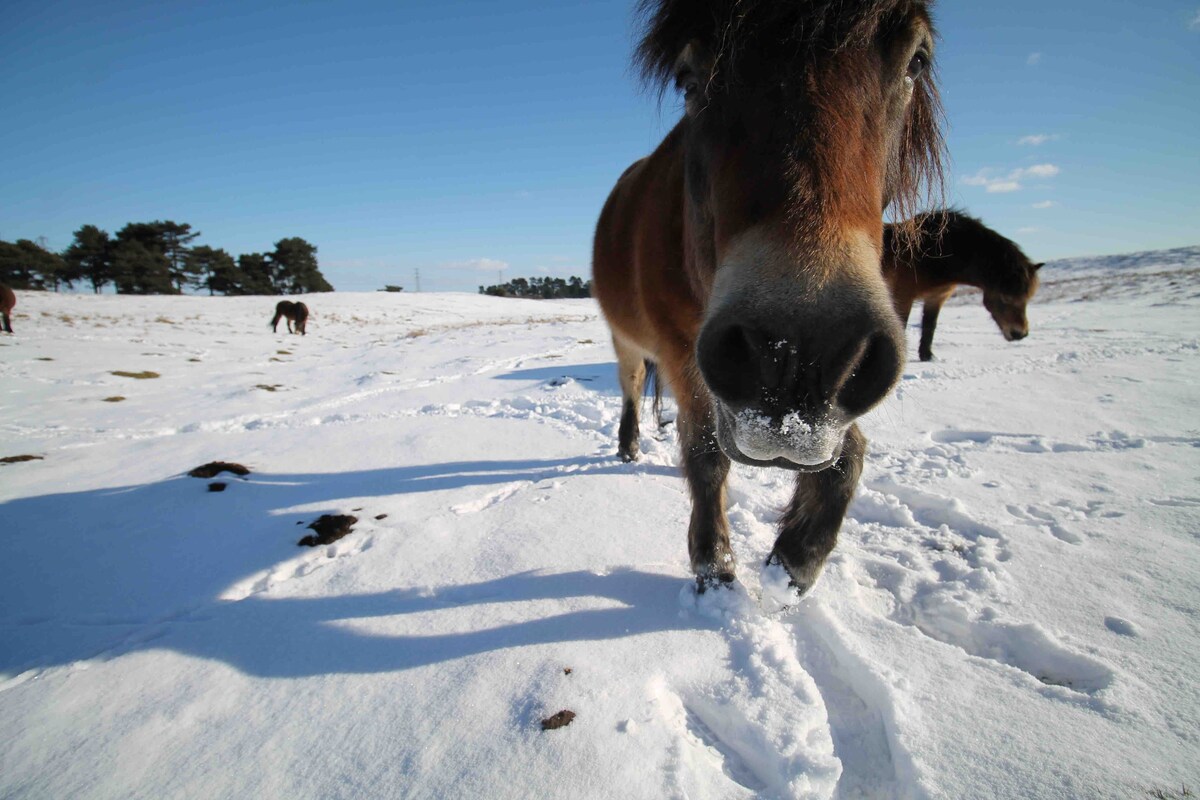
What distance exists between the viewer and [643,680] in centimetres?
143

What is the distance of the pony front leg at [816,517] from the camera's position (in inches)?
73.0

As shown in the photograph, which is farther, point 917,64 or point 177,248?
point 177,248

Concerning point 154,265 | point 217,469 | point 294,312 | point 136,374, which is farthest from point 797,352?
point 154,265

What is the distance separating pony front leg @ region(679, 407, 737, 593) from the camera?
1856 millimetres

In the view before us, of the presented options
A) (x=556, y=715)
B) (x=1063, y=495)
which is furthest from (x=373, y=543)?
(x=1063, y=495)

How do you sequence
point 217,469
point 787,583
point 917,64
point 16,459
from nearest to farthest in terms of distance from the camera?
point 917,64 → point 787,583 → point 217,469 → point 16,459

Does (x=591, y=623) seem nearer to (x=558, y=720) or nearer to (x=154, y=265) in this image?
(x=558, y=720)

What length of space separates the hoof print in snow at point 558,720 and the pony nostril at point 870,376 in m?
1.08

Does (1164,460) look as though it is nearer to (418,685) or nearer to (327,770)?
(418,685)

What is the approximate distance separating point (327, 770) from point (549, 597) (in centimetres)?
85

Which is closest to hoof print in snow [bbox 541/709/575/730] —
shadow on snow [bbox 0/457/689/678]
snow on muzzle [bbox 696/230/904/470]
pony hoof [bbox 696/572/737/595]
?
shadow on snow [bbox 0/457/689/678]

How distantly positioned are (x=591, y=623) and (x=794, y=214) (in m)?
1.47

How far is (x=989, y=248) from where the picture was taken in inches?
192

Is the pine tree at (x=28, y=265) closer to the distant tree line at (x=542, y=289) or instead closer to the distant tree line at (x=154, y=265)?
the distant tree line at (x=154, y=265)
